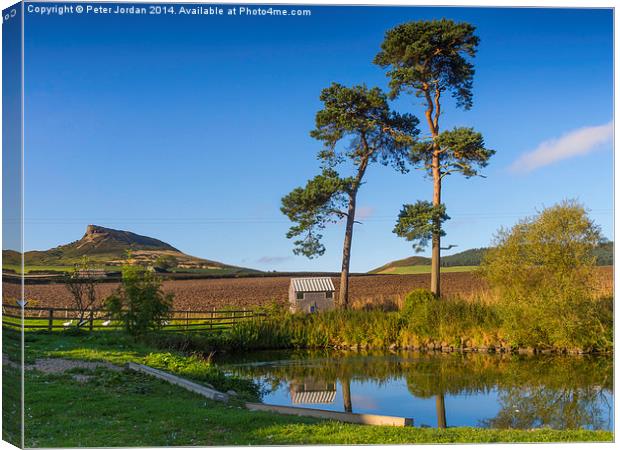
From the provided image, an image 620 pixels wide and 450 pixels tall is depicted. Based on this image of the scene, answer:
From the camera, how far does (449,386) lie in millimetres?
13180

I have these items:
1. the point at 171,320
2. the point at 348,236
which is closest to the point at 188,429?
the point at 171,320

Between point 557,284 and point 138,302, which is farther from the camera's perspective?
point 138,302

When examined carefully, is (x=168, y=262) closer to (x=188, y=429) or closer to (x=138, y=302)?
(x=138, y=302)

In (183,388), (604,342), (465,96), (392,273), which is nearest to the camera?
(183,388)

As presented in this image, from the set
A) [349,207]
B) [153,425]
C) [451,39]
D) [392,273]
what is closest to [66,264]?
[349,207]

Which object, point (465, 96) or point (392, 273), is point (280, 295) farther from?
point (465, 96)

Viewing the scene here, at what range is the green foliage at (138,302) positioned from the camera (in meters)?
15.8

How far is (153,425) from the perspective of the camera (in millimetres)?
8094

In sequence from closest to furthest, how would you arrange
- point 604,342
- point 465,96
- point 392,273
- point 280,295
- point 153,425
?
point 153,425, point 604,342, point 465,96, point 392,273, point 280,295

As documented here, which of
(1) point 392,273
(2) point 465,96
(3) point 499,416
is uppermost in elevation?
(2) point 465,96

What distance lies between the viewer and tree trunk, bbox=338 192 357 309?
21.0m

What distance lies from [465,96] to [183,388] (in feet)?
42.1

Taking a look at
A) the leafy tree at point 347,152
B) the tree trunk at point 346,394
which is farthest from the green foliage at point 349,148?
the tree trunk at point 346,394

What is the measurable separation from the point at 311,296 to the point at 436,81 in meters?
6.82
